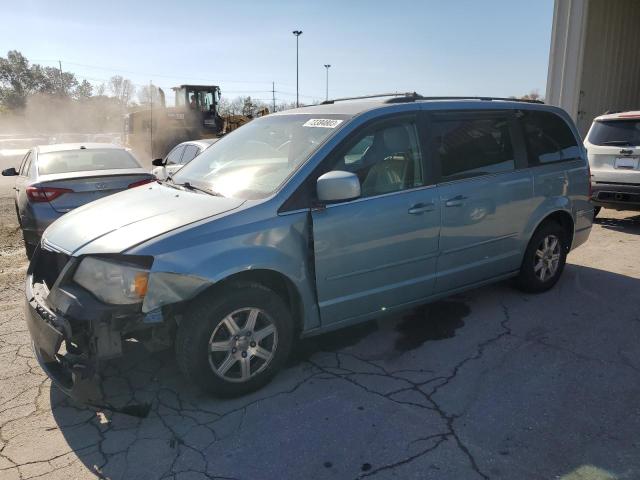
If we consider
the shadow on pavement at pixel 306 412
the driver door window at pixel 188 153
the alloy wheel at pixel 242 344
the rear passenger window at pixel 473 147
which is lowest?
the shadow on pavement at pixel 306 412

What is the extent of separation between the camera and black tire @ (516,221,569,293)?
474 cm

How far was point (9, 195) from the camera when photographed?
1398 centimetres

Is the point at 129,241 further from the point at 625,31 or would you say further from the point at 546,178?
the point at 625,31

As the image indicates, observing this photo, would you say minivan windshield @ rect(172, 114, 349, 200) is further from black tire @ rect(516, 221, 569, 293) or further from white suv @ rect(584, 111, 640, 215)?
white suv @ rect(584, 111, 640, 215)

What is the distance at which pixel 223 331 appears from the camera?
10.1ft

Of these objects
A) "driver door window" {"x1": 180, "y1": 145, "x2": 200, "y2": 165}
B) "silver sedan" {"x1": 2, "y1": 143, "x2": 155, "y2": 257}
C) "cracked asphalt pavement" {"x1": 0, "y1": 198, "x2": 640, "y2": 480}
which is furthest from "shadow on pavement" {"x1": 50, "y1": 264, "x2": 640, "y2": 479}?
"driver door window" {"x1": 180, "y1": 145, "x2": 200, "y2": 165}

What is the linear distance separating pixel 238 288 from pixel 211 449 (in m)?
0.92

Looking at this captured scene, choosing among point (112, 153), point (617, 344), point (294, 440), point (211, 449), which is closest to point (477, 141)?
point (617, 344)

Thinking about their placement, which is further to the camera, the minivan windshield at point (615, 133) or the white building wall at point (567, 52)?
the white building wall at point (567, 52)

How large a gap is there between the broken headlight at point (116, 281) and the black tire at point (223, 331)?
33 cm

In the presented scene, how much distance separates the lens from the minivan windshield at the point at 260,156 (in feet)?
11.1

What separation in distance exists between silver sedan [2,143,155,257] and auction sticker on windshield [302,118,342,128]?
3323 mm

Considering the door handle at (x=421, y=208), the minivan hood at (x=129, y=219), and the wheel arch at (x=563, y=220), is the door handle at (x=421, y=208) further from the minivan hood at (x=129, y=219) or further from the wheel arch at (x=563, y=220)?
the wheel arch at (x=563, y=220)

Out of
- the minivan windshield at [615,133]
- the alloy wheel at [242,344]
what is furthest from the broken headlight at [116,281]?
the minivan windshield at [615,133]
